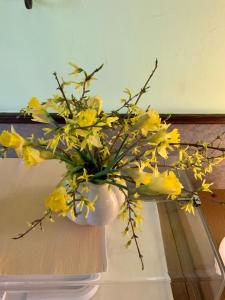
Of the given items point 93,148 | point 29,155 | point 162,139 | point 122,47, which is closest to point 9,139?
point 29,155

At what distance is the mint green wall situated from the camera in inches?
34.5

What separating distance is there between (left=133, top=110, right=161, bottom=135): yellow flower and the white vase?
0.15 metres

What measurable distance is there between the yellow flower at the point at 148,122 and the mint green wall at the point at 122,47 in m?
0.51

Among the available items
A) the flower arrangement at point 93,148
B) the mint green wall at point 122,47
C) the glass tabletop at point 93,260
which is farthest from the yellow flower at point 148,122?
the mint green wall at point 122,47

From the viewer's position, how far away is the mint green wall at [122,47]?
2.87ft

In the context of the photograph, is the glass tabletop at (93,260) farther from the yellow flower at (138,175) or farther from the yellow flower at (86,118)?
the yellow flower at (86,118)

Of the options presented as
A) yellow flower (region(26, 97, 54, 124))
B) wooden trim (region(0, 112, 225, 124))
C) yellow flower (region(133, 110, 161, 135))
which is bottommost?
yellow flower (region(133, 110, 161, 135))

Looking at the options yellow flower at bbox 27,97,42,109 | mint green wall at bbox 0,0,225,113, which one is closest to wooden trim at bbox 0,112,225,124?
mint green wall at bbox 0,0,225,113

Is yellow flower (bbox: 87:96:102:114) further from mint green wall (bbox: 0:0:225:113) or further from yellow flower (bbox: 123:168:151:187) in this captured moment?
mint green wall (bbox: 0:0:225:113)

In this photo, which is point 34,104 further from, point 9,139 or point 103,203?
point 103,203

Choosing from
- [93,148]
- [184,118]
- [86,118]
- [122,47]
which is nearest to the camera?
[86,118]

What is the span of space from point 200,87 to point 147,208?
1.60 feet

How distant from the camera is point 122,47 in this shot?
95cm

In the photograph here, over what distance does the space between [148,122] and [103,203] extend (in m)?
0.20
